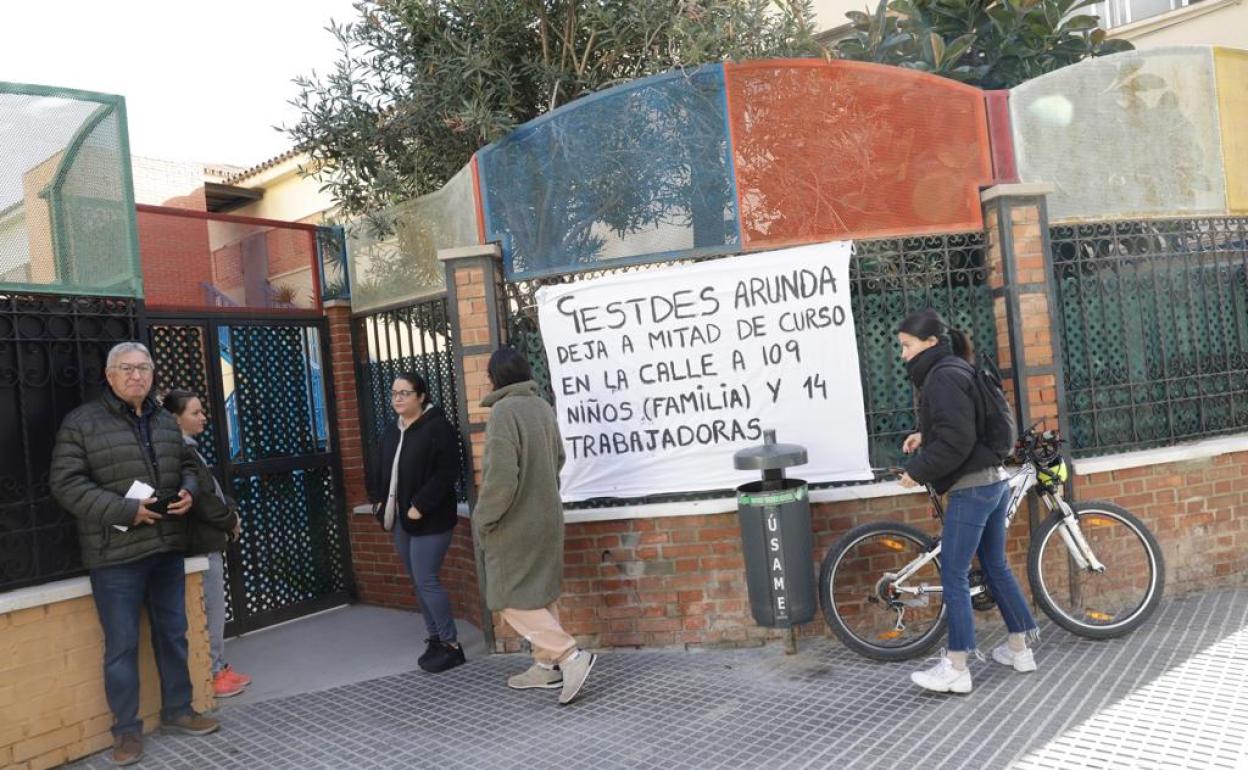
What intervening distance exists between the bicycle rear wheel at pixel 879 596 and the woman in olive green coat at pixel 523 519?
1406 mm

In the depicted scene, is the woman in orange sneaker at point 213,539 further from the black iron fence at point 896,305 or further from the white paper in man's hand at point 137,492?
the black iron fence at point 896,305

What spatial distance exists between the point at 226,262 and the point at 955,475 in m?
5.39

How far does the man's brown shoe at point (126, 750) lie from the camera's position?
4.34m

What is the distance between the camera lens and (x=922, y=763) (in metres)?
3.67

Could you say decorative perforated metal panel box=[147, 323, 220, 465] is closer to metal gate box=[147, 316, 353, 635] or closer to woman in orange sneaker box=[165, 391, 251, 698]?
metal gate box=[147, 316, 353, 635]

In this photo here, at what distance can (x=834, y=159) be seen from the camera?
543 cm

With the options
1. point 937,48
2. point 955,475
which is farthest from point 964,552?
point 937,48

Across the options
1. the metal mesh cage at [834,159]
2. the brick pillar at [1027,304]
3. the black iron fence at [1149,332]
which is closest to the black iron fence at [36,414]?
the metal mesh cage at [834,159]

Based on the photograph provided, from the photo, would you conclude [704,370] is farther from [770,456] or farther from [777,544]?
[777,544]

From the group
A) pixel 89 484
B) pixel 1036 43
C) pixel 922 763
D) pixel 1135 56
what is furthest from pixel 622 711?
pixel 1036 43

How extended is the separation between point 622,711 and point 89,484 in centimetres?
281

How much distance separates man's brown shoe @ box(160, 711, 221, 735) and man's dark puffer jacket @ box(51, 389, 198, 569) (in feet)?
2.93

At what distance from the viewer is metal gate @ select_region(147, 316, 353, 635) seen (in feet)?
21.5

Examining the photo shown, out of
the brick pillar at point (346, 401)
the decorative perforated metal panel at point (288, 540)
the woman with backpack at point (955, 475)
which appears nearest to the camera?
the woman with backpack at point (955, 475)
